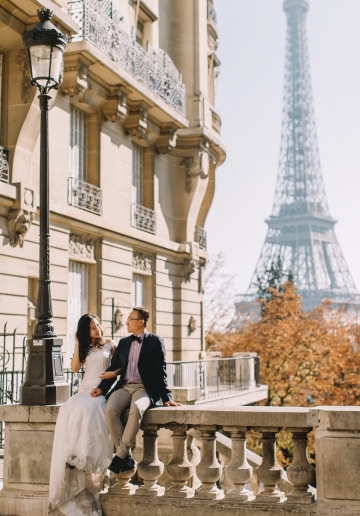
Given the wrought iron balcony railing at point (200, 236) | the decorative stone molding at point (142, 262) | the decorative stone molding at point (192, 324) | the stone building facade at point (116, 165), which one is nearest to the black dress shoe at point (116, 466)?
the stone building facade at point (116, 165)

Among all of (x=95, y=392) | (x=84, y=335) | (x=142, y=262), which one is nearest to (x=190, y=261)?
(x=142, y=262)

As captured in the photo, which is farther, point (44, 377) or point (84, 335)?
point (44, 377)

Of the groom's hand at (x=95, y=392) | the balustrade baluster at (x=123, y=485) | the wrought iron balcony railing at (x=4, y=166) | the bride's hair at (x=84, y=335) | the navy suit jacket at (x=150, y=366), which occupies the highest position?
the wrought iron balcony railing at (x=4, y=166)

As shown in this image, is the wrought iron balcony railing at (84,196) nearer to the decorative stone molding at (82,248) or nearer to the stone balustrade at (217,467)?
the decorative stone molding at (82,248)

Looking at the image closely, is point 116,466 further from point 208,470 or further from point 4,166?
point 4,166

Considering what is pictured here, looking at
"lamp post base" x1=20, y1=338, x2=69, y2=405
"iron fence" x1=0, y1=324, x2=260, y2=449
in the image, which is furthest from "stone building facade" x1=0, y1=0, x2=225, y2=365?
"lamp post base" x1=20, y1=338, x2=69, y2=405

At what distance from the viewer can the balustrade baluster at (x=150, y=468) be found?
7.03m

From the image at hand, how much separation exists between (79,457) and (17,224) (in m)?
9.83

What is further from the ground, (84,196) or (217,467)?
(84,196)

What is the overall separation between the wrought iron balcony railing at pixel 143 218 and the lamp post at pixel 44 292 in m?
13.8

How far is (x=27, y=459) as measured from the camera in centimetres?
734

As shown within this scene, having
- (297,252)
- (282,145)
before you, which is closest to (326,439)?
(297,252)

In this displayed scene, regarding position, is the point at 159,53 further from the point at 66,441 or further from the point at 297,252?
the point at 297,252

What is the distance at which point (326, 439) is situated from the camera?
20.7ft
